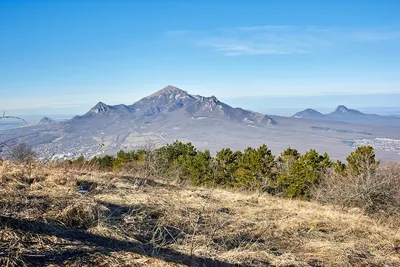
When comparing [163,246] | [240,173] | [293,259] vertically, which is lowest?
[240,173]

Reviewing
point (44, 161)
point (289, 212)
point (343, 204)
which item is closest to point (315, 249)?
point (289, 212)

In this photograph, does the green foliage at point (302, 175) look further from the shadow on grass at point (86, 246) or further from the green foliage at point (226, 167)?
the shadow on grass at point (86, 246)

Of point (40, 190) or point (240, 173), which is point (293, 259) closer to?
point (40, 190)

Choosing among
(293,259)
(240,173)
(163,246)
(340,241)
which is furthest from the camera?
(240,173)

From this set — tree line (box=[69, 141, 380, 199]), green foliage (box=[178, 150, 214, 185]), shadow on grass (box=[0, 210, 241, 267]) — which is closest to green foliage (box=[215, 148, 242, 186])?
tree line (box=[69, 141, 380, 199])

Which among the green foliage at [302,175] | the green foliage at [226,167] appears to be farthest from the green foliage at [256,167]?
the green foliage at [302,175]

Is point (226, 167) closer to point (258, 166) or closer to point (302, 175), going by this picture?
point (258, 166)

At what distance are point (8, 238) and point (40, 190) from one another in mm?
1897

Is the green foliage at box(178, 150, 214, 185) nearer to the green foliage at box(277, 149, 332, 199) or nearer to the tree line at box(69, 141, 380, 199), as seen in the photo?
the tree line at box(69, 141, 380, 199)

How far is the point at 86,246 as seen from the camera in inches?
96.5

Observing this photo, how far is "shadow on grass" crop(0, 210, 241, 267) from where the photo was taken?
230 cm

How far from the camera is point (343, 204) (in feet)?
28.6

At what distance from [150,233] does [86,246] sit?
83 cm

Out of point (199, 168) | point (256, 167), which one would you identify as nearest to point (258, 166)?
point (256, 167)
